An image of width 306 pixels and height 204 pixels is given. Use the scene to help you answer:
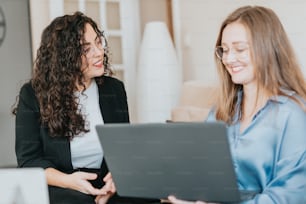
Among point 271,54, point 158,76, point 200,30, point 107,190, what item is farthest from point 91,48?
point 200,30

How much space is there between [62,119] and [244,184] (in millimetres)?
597

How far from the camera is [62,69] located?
5.26ft

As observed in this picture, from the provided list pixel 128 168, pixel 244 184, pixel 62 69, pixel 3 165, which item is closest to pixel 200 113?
pixel 62 69

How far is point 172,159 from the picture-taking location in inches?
43.2

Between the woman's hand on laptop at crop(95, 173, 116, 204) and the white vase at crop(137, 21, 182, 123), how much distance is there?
4.92 feet

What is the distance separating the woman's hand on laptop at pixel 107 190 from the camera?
55.9 inches

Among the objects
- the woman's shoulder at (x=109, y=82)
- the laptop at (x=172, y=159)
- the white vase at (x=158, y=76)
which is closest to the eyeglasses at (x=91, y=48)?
the woman's shoulder at (x=109, y=82)

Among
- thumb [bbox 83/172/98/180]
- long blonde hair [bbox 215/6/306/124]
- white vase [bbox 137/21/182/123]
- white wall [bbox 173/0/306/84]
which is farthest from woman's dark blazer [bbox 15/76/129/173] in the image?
white vase [bbox 137/21/182/123]

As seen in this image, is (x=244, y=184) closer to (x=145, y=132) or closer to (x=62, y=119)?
(x=145, y=132)

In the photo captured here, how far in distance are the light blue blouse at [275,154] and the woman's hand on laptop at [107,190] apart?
0.37 metres

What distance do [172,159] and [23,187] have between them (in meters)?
0.38

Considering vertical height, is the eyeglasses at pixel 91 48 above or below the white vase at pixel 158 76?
above

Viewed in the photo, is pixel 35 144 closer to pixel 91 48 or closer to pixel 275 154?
pixel 91 48

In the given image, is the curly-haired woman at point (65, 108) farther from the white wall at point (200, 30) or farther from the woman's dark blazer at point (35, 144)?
the white wall at point (200, 30)
